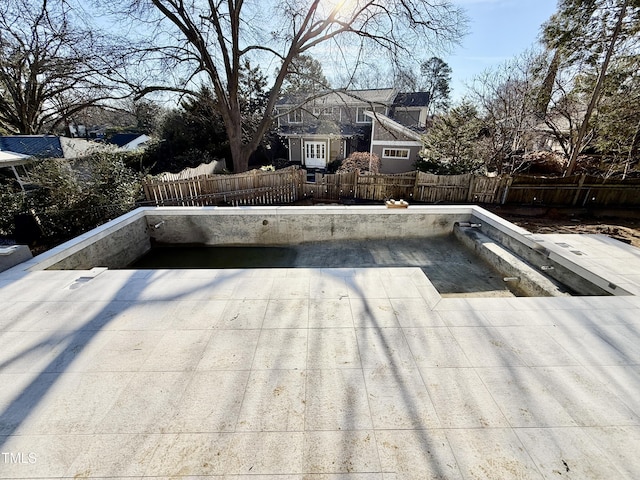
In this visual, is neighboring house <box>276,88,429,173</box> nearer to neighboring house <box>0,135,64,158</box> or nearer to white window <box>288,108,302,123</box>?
white window <box>288,108,302,123</box>

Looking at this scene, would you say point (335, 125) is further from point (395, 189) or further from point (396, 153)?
point (395, 189)

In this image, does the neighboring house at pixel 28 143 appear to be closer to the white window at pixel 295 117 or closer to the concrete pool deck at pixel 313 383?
the concrete pool deck at pixel 313 383

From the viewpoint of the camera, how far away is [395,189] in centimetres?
962

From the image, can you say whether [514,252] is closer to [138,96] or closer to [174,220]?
[174,220]

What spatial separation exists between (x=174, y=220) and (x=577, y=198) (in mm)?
12652

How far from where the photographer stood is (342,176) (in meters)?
9.48

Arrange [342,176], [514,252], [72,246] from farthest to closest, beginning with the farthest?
[342,176] → [514,252] → [72,246]

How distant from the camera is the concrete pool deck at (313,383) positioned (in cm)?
154

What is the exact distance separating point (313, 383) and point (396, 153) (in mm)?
13663

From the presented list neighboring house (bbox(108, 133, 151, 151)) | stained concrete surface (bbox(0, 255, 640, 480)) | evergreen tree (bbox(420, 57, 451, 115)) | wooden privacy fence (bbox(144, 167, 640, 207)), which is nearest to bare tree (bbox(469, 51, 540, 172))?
wooden privacy fence (bbox(144, 167, 640, 207))

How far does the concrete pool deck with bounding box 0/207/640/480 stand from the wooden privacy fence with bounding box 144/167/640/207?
553 centimetres

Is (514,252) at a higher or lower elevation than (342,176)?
lower

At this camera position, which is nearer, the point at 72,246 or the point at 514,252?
the point at 72,246

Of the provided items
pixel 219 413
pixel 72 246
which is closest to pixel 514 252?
pixel 219 413
